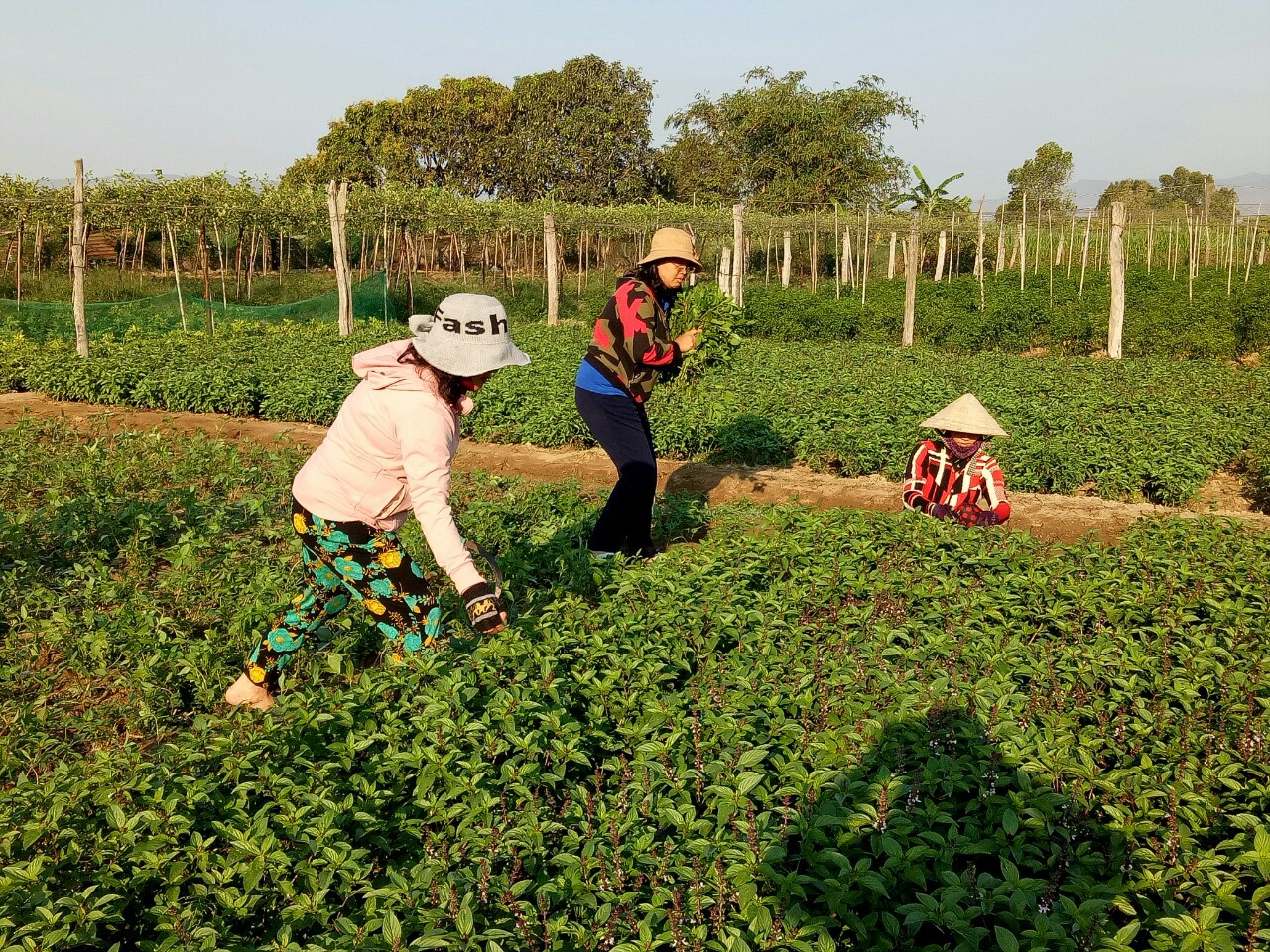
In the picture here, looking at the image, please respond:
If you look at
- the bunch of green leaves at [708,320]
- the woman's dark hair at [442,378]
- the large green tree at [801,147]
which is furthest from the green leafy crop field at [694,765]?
the large green tree at [801,147]

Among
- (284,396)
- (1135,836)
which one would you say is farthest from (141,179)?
(1135,836)

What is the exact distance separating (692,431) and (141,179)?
2250 centimetres

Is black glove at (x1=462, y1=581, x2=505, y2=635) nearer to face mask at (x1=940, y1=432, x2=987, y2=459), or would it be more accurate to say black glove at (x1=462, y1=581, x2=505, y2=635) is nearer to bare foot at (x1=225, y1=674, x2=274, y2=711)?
bare foot at (x1=225, y1=674, x2=274, y2=711)

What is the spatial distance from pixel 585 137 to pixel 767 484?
127 feet

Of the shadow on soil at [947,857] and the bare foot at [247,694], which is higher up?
the shadow on soil at [947,857]

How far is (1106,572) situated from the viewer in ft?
14.8

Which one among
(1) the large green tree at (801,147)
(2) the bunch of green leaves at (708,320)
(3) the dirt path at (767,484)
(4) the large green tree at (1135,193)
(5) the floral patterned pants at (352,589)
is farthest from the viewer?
(4) the large green tree at (1135,193)

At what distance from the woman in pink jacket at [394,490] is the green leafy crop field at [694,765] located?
247mm

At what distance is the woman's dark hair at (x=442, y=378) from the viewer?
350 centimetres

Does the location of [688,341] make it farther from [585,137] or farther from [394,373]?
[585,137]

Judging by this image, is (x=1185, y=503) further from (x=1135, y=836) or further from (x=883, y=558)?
(x=1135, y=836)

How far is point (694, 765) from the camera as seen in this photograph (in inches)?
122

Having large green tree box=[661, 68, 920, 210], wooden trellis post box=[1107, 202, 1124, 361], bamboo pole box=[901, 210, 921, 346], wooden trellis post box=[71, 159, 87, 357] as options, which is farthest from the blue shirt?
large green tree box=[661, 68, 920, 210]

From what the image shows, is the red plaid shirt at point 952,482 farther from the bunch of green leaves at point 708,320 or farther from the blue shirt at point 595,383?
the blue shirt at point 595,383
